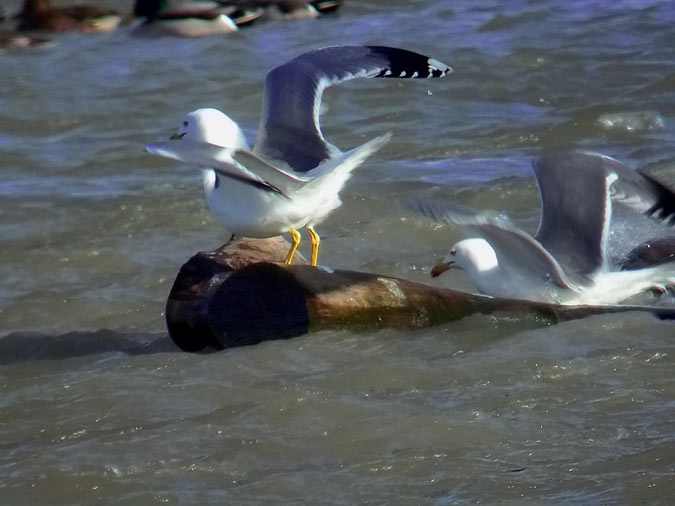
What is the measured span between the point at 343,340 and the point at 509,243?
0.76m

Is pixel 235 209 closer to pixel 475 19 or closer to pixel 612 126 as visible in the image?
pixel 612 126

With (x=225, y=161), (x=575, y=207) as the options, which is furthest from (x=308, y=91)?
(x=575, y=207)

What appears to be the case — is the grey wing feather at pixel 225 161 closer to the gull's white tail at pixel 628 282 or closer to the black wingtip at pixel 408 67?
the black wingtip at pixel 408 67

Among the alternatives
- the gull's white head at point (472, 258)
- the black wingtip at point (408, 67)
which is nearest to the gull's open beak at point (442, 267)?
the gull's white head at point (472, 258)

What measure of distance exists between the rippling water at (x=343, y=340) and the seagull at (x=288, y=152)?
1.83ft

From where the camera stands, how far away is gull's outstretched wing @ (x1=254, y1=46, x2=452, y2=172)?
21.5ft

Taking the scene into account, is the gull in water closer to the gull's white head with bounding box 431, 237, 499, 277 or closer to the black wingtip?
the gull's white head with bounding box 431, 237, 499, 277

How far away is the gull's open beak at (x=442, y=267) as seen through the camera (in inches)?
264

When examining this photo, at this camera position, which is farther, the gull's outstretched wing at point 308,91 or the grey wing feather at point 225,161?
the gull's outstretched wing at point 308,91

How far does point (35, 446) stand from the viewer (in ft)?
16.5

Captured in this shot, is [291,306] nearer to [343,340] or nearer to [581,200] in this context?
[343,340]

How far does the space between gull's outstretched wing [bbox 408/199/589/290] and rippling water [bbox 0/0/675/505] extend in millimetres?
294

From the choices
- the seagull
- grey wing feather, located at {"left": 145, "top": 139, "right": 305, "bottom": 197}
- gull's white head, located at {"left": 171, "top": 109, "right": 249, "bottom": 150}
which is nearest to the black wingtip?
the seagull

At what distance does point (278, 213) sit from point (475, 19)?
848 centimetres
